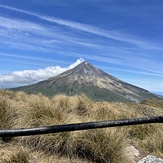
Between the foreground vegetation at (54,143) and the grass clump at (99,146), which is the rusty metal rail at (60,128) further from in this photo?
the grass clump at (99,146)

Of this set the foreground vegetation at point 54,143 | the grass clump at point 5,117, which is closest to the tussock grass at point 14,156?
the foreground vegetation at point 54,143

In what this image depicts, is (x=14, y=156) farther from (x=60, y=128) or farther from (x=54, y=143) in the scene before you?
(x=60, y=128)

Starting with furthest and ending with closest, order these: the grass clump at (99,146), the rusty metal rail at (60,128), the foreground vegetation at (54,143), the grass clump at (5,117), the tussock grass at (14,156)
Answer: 1. the grass clump at (5,117)
2. the grass clump at (99,146)
3. the foreground vegetation at (54,143)
4. the tussock grass at (14,156)
5. the rusty metal rail at (60,128)

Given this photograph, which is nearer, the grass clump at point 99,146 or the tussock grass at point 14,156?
the tussock grass at point 14,156

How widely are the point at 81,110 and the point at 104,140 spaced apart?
5840mm

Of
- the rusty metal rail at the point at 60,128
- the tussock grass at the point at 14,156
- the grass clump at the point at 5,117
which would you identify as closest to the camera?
the rusty metal rail at the point at 60,128

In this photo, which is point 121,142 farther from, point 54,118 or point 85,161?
point 54,118

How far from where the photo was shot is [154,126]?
10.1 m

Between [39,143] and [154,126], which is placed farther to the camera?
[154,126]

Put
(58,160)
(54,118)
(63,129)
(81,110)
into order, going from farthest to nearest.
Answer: (81,110), (54,118), (58,160), (63,129)

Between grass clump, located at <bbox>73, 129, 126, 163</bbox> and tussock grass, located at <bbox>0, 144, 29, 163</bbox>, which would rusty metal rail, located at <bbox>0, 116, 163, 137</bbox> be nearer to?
tussock grass, located at <bbox>0, 144, 29, 163</bbox>

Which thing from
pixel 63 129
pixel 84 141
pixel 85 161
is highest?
pixel 63 129

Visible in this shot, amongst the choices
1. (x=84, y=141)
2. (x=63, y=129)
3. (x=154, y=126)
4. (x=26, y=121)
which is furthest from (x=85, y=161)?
(x=154, y=126)

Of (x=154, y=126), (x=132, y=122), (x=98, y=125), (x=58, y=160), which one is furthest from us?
(x=154, y=126)
